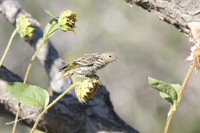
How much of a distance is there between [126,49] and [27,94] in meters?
4.55

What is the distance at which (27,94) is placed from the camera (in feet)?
3.56

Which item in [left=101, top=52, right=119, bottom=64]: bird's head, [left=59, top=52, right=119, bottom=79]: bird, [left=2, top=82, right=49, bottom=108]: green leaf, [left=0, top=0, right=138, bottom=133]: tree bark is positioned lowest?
[left=0, top=0, right=138, bottom=133]: tree bark

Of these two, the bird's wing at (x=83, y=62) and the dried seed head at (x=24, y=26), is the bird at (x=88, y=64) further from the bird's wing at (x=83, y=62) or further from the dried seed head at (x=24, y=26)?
the dried seed head at (x=24, y=26)

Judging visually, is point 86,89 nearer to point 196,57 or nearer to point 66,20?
point 66,20

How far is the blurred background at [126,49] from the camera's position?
16.9 ft

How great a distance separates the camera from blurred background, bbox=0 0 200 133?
16.9ft

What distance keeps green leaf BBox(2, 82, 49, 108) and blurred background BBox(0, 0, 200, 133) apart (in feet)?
→ 12.8

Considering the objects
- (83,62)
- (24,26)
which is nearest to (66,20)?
(24,26)

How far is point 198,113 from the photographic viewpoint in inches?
178

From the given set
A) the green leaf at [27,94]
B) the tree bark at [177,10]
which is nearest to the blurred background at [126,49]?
the tree bark at [177,10]

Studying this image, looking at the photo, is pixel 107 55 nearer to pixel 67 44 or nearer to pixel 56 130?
pixel 56 130

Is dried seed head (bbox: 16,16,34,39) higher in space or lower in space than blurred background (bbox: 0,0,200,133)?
lower

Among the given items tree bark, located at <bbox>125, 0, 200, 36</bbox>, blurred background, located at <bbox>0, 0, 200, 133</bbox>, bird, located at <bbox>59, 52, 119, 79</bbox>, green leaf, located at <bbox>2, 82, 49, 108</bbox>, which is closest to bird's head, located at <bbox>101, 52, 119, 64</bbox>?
bird, located at <bbox>59, 52, 119, 79</bbox>

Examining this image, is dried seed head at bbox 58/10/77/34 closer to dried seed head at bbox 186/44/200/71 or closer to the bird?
the bird
